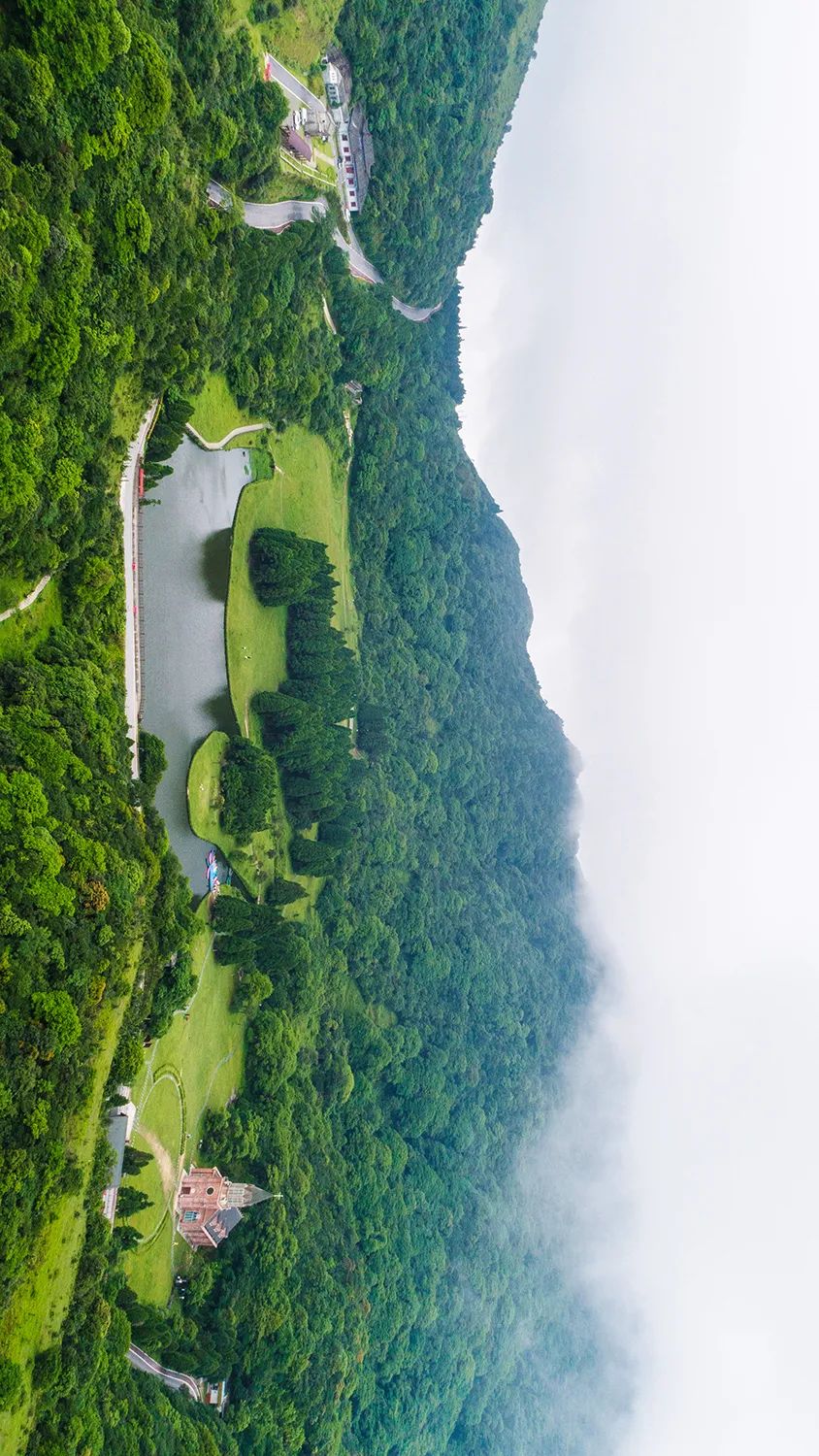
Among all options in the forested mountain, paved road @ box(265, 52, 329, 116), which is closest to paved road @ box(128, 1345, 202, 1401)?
the forested mountain

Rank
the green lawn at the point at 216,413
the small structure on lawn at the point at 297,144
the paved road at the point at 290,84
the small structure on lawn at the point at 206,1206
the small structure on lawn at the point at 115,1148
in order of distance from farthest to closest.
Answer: the small structure on lawn at the point at 297,144 < the paved road at the point at 290,84 < the green lawn at the point at 216,413 < the small structure on lawn at the point at 206,1206 < the small structure on lawn at the point at 115,1148

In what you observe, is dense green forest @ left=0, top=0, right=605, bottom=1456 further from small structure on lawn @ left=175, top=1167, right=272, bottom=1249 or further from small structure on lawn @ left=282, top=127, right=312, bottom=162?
small structure on lawn @ left=282, top=127, right=312, bottom=162

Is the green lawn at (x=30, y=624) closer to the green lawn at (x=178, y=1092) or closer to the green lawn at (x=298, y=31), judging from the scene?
the green lawn at (x=178, y=1092)

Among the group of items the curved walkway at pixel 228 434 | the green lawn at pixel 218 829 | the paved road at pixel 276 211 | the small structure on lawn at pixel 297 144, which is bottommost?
the green lawn at pixel 218 829

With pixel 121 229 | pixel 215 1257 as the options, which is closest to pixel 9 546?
Answer: pixel 121 229

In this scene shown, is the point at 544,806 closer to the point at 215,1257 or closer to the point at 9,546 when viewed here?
the point at 215,1257

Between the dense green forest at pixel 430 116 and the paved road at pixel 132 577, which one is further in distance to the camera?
the dense green forest at pixel 430 116

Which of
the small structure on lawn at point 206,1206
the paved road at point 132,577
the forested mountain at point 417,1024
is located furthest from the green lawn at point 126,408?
the small structure on lawn at point 206,1206
